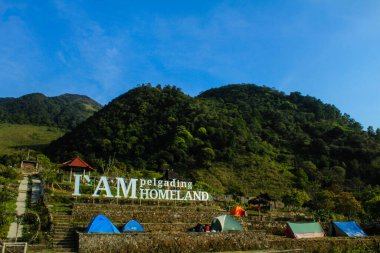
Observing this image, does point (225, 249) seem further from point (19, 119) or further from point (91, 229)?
point (19, 119)

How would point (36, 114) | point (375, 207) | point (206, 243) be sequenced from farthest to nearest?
point (36, 114) → point (375, 207) → point (206, 243)

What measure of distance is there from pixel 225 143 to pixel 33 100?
13224 cm

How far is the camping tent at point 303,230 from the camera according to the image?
82.8 feet

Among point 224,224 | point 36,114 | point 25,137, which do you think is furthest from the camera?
point 36,114

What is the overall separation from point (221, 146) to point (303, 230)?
52.8 meters

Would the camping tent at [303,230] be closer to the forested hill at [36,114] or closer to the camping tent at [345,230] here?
the camping tent at [345,230]

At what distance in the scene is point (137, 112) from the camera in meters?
89.9

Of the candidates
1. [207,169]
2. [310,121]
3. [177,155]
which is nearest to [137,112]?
[177,155]

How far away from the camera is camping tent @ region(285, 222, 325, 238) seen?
2523 cm

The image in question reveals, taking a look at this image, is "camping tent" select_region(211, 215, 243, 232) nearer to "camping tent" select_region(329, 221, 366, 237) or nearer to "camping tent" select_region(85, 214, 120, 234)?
"camping tent" select_region(85, 214, 120, 234)

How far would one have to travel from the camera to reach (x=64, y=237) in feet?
60.7

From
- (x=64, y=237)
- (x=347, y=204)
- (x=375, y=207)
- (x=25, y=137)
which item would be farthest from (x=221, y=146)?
(x=64, y=237)

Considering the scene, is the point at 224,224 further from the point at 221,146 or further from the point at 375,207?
the point at 221,146

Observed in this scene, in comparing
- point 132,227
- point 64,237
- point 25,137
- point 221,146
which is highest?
point 25,137
